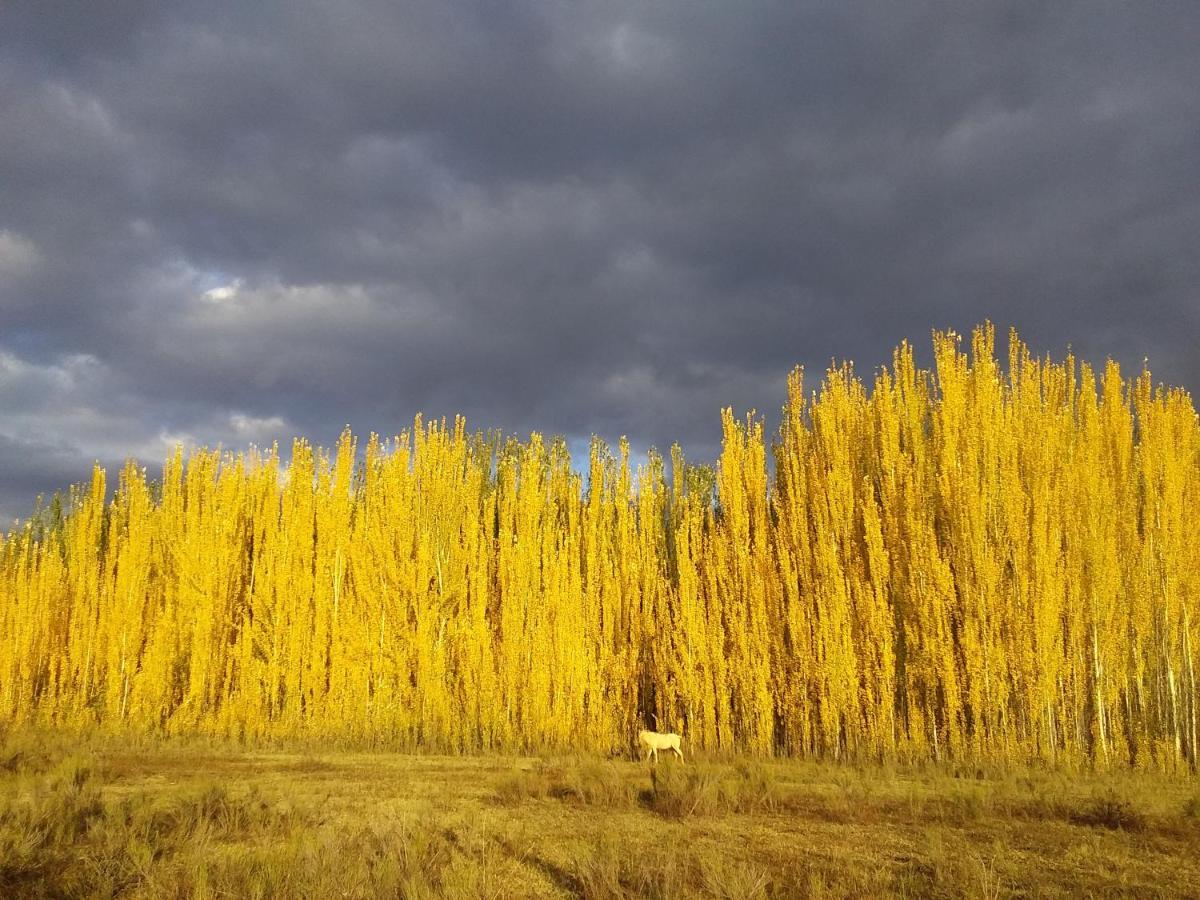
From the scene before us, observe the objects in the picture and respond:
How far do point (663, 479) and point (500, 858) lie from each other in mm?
12079

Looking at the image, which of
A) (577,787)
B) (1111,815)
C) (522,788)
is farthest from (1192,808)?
(522,788)

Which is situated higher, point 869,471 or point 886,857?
point 869,471

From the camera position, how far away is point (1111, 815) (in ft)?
26.2

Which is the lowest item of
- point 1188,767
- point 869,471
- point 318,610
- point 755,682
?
point 1188,767

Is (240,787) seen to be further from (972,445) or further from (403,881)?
(972,445)

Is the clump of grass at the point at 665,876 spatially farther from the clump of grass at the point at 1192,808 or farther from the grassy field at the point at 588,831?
the clump of grass at the point at 1192,808

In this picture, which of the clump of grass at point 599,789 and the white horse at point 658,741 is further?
A: the white horse at point 658,741

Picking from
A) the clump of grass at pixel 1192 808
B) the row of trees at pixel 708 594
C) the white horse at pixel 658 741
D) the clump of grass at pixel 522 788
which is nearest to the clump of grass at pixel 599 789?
the clump of grass at pixel 522 788

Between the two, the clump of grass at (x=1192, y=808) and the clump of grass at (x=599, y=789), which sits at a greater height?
the clump of grass at (x=1192, y=808)

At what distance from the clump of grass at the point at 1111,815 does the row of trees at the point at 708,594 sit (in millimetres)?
3300

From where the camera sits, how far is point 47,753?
494 inches

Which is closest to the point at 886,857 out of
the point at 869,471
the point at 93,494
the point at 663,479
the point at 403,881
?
the point at 403,881

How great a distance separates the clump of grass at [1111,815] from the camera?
306 inches

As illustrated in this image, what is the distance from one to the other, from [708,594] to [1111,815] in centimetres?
813
